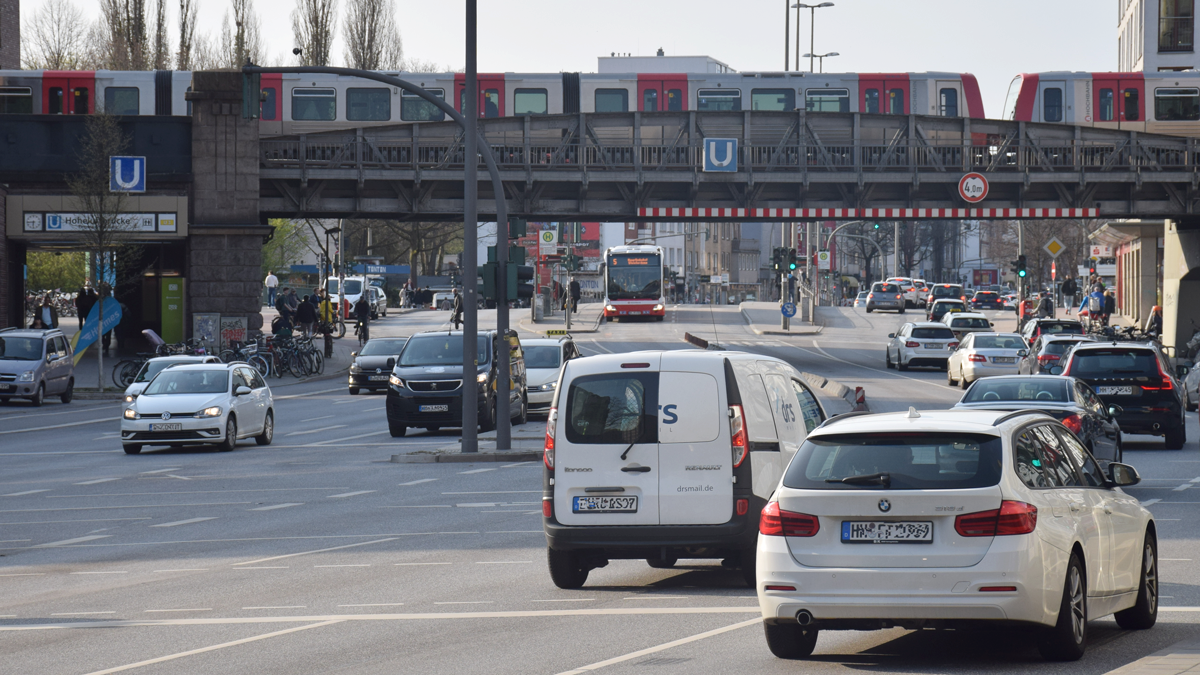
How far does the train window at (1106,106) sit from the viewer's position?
52375 millimetres

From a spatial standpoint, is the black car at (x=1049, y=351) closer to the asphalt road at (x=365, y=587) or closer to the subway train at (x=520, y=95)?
the asphalt road at (x=365, y=587)

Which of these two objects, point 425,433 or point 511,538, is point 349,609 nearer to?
point 511,538

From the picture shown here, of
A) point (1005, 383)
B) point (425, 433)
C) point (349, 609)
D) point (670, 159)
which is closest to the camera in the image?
point (349, 609)

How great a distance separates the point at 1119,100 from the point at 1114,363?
31.1m

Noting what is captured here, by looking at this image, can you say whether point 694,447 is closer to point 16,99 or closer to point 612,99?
point 612,99

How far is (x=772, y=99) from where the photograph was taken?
52.8 m

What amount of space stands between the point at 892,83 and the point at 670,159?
8344 mm

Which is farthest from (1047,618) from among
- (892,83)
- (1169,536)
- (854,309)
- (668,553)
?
(854,309)

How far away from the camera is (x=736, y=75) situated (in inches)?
2072

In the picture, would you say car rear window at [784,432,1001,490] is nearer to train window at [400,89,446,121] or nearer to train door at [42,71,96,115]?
train window at [400,89,446,121]

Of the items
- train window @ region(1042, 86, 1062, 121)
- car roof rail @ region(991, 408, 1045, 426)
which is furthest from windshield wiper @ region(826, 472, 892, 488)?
train window @ region(1042, 86, 1062, 121)

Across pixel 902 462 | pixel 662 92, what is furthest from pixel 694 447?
pixel 662 92

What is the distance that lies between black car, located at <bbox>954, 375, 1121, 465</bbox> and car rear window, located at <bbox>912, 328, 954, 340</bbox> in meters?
28.6

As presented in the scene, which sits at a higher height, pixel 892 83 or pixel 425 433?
pixel 892 83
